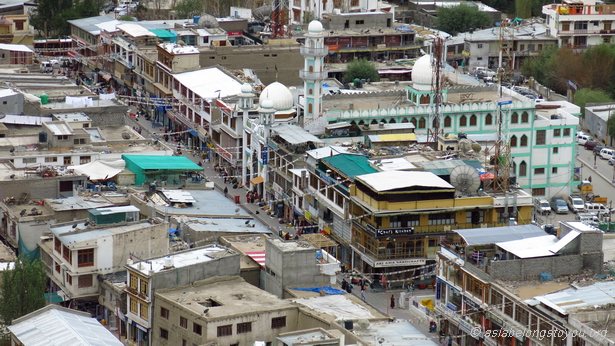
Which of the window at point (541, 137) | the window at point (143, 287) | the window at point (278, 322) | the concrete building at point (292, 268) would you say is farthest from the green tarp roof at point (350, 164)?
the window at point (278, 322)

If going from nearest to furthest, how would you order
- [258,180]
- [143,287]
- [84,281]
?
[143,287] < [84,281] < [258,180]

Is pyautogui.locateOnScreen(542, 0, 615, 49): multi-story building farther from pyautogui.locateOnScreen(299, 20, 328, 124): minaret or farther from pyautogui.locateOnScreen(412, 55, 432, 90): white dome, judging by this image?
pyautogui.locateOnScreen(299, 20, 328, 124): minaret

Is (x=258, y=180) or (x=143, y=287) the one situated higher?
(x=143, y=287)

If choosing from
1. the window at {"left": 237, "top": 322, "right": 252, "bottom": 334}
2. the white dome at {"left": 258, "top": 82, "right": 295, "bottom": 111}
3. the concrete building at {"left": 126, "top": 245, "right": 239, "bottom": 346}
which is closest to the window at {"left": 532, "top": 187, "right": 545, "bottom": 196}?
the white dome at {"left": 258, "top": 82, "right": 295, "bottom": 111}

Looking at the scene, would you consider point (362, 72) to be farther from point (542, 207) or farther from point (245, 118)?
point (542, 207)

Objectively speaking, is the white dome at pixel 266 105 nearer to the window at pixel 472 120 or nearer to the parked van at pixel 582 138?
the window at pixel 472 120

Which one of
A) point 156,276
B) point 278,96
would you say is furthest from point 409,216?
point 278,96

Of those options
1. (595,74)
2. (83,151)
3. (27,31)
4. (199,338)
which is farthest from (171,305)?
(27,31)
